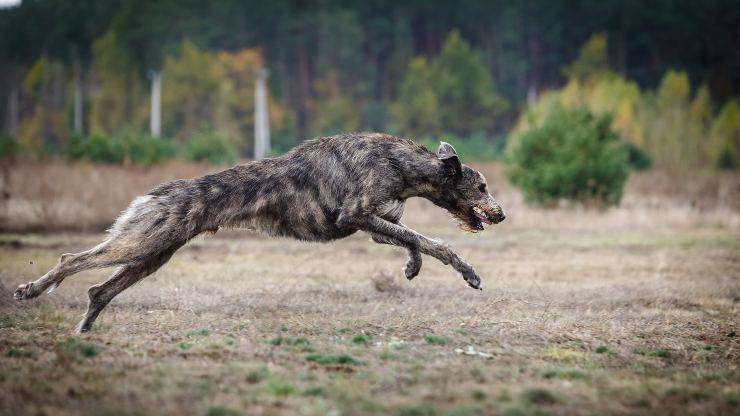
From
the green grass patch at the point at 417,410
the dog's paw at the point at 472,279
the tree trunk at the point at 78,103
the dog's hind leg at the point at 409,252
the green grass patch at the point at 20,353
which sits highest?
the tree trunk at the point at 78,103

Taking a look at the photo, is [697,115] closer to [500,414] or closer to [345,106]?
[345,106]

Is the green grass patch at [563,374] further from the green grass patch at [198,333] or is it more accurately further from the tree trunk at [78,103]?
the tree trunk at [78,103]

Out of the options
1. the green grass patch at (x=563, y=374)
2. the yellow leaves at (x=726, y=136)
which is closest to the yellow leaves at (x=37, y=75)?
the yellow leaves at (x=726, y=136)

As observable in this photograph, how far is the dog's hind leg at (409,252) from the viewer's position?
8586mm

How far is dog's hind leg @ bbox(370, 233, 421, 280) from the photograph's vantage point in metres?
8.59

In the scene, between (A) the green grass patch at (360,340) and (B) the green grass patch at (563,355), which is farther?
(A) the green grass patch at (360,340)

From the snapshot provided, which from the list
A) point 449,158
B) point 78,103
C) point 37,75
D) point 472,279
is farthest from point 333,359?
point 37,75

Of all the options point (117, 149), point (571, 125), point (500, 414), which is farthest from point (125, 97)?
point (500, 414)

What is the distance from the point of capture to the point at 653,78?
74.6m

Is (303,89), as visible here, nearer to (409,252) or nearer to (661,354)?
(409,252)

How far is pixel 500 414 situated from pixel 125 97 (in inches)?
2803

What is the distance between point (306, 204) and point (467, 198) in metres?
1.81

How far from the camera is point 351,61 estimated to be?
7344cm

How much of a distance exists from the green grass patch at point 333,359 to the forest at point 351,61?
5214 cm
